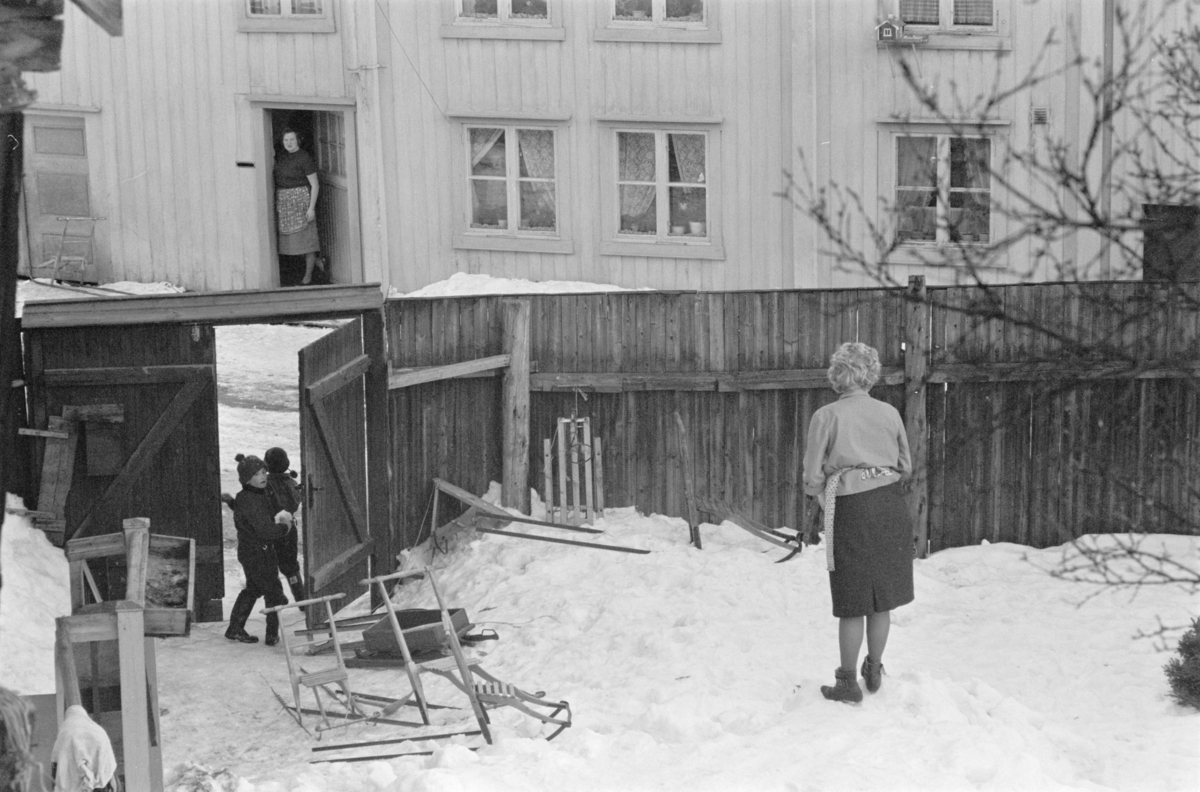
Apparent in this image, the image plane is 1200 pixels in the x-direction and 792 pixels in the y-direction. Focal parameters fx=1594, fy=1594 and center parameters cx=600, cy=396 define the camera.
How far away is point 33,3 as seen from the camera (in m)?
4.11

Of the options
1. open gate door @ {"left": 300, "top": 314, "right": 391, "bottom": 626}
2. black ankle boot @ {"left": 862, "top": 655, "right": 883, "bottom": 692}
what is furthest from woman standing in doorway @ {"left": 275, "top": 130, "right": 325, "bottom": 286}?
black ankle boot @ {"left": 862, "top": 655, "right": 883, "bottom": 692}

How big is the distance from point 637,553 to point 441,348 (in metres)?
2.09

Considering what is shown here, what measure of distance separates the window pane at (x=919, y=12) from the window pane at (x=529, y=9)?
4118 millimetres

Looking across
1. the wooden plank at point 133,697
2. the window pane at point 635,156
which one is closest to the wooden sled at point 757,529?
the wooden plank at point 133,697

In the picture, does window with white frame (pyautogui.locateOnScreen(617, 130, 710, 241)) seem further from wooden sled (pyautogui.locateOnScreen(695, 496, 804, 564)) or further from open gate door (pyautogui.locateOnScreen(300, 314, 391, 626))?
open gate door (pyautogui.locateOnScreen(300, 314, 391, 626))

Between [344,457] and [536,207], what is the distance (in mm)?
8928

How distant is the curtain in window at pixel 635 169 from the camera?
1888 centimetres

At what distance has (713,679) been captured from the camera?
851 cm

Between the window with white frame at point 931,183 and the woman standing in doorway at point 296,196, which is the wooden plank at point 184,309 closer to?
the woman standing in doorway at point 296,196

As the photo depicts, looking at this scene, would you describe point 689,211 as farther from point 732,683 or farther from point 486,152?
point 732,683

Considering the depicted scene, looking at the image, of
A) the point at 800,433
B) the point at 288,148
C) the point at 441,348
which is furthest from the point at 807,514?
the point at 288,148

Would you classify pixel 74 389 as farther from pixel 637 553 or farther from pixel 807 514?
pixel 807 514

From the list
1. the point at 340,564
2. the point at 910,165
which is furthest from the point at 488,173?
the point at 340,564

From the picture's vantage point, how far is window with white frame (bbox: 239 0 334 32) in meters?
18.8
